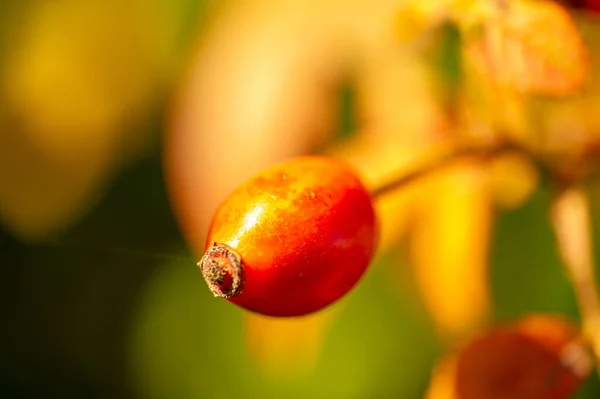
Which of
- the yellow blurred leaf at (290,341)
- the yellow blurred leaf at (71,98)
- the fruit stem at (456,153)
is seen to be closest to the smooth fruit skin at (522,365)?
the fruit stem at (456,153)

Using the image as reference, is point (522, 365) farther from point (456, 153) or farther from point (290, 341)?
point (290, 341)

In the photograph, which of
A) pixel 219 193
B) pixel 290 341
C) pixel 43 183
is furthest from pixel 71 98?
pixel 290 341

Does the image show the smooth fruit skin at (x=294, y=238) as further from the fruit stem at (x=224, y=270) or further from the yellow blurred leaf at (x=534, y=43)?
the yellow blurred leaf at (x=534, y=43)

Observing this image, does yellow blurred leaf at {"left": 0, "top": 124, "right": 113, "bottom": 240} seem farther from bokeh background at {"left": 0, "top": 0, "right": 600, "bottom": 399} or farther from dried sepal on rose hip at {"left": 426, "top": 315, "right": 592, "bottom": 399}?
dried sepal on rose hip at {"left": 426, "top": 315, "right": 592, "bottom": 399}

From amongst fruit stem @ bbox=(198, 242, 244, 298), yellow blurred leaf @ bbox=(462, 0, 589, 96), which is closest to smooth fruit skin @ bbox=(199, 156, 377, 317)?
fruit stem @ bbox=(198, 242, 244, 298)

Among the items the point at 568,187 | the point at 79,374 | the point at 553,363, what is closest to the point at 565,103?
the point at 568,187

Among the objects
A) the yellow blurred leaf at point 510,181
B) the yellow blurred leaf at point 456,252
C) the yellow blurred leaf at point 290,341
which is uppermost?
the yellow blurred leaf at point 510,181
